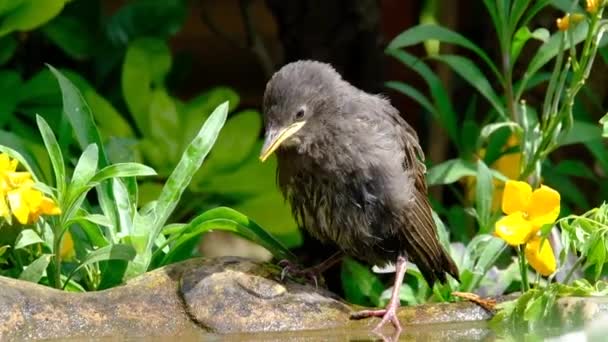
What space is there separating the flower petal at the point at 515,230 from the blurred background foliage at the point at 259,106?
0.50 meters

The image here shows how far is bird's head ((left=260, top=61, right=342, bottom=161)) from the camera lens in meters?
3.92

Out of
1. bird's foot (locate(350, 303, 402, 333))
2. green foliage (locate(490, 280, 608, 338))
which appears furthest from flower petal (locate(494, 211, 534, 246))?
bird's foot (locate(350, 303, 402, 333))

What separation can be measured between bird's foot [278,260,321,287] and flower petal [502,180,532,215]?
63 centimetres

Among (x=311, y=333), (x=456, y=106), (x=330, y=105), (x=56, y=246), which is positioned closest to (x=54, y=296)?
(x=56, y=246)

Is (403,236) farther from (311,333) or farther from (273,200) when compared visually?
(273,200)

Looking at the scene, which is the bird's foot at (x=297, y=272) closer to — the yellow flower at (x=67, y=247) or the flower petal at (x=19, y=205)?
the yellow flower at (x=67, y=247)

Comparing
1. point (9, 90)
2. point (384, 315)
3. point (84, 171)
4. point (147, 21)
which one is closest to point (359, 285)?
point (384, 315)

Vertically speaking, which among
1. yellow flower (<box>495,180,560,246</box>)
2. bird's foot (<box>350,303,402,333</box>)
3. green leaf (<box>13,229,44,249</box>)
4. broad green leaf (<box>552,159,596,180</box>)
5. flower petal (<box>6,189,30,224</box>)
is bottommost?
broad green leaf (<box>552,159,596,180</box>)

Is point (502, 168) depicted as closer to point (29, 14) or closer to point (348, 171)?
point (348, 171)

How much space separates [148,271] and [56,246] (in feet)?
0.90

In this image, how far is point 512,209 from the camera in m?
3.55

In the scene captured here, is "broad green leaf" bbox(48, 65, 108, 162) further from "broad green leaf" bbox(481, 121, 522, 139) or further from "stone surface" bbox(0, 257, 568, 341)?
"broad green leaf" bbox(481, 121, 522, 139)

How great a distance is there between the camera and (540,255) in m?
3.51

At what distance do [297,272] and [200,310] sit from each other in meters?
0.40
